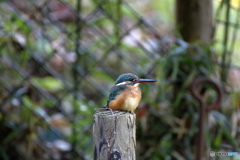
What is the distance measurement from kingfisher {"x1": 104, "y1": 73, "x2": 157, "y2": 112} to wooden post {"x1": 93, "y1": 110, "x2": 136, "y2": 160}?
27 cm

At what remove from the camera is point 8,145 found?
391 centimetres

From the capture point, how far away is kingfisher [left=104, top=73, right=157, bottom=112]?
198 centimetres

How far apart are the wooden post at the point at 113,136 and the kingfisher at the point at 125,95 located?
0.27m

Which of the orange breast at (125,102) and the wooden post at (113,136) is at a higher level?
the orange breast at (125,102)

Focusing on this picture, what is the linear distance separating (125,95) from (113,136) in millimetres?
380

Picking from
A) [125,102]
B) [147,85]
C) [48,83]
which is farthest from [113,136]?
[48,83]

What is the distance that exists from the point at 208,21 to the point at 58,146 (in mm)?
1865

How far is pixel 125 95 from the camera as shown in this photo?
2018 mm

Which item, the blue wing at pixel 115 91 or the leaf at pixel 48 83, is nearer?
the blue wing at pixel 115 91

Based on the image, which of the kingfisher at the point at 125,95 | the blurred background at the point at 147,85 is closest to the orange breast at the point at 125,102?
the kingfisher at the point at 125,95

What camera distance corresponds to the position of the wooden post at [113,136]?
1669mm

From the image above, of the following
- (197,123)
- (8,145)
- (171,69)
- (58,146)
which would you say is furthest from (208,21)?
(8,145)

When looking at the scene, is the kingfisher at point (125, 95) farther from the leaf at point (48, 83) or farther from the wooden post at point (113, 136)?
the leaf at point (48, 83)

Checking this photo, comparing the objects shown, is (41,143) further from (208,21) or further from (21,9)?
(208,21)
